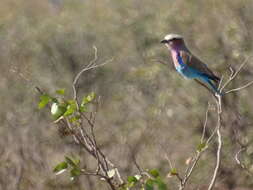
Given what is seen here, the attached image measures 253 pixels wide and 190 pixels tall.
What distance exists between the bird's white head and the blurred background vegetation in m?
2.79

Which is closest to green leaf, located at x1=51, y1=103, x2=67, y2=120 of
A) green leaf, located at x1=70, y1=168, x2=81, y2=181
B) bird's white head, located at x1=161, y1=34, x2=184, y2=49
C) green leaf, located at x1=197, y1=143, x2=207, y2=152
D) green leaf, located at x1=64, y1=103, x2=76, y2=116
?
green leaf, located at x1=64, y1=103, x2=76, y2=116

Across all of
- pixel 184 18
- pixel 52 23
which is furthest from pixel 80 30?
pixel 184 18

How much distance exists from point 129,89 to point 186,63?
5697 millimetres

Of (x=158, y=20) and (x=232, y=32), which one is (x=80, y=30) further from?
(x=232, y=32)

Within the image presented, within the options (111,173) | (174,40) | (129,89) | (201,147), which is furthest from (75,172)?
(129,89)

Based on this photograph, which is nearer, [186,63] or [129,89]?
[186,63]

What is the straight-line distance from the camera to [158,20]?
11938mm

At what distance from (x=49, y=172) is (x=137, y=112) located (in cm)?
181

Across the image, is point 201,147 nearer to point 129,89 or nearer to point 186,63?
point 186,63

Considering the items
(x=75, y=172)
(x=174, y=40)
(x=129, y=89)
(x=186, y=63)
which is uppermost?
(x=129, y=89)

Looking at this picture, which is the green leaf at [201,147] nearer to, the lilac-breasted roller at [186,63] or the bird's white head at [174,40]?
the lilac-breasted roller at [186,63]

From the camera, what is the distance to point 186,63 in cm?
592

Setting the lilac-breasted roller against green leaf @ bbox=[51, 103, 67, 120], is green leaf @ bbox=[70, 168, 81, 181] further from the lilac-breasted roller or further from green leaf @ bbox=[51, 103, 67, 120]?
the lilac-breasted roller

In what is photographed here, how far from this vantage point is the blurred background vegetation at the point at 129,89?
9.88 metres
